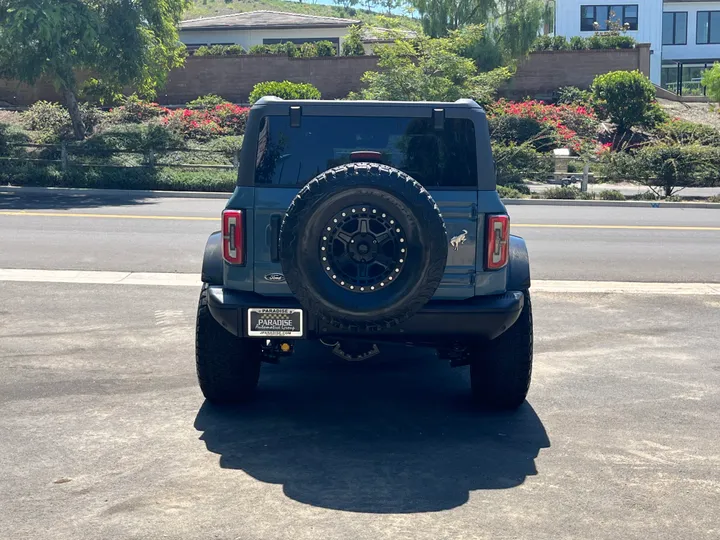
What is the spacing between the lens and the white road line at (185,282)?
12.1 meters

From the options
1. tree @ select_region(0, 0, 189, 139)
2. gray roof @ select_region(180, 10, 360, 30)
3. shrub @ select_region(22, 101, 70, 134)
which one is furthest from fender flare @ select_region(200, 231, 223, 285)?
gray roof @ select_region(180, 10, 360, 30)

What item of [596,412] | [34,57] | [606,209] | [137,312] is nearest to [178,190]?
[34,57]

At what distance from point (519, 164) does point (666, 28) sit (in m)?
44.1

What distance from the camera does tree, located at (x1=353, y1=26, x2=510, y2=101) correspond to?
3091 centimetres

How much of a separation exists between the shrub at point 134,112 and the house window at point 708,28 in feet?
148

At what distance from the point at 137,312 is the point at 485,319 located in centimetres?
529

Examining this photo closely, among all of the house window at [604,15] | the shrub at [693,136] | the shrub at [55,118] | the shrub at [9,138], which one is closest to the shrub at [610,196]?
the shrub at [693,136]

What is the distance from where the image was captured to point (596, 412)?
22.8 ft

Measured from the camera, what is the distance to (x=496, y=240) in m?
6.36

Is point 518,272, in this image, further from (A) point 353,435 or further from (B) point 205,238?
(B) point 205,238

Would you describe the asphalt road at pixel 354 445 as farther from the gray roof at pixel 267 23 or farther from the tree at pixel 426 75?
the gray roof at pixel 267 23

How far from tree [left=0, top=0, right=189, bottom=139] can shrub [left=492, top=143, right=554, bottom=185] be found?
11.4 m

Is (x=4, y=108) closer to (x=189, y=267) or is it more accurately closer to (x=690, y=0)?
(x=189, y=267)

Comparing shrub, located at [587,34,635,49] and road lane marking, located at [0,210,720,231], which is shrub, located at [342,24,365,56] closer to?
shrub, located at [587,34,635,49]
